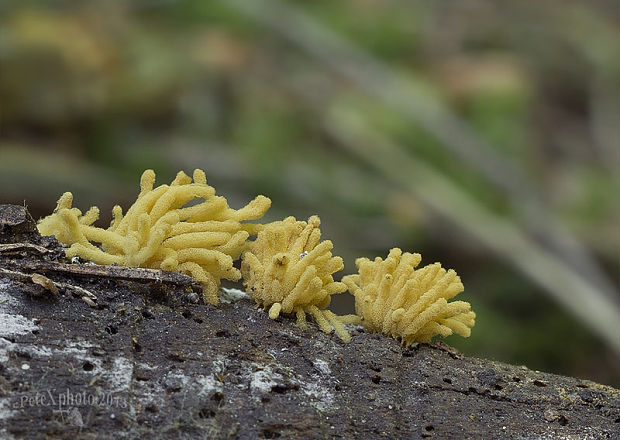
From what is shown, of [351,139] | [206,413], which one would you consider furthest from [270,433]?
[351,139]

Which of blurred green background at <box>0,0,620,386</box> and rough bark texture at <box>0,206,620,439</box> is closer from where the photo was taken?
rough bark texture at <box>0,206,620,439</box>

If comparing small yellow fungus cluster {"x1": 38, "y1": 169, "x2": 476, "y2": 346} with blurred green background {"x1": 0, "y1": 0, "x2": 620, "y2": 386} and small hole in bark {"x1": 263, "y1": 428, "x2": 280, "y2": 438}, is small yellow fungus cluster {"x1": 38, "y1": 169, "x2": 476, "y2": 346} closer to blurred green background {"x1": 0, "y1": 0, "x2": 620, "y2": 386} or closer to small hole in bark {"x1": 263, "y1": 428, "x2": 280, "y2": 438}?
small hole in bark {"x1": 263, "y1": 428, "x2": 280, "y2": 438}

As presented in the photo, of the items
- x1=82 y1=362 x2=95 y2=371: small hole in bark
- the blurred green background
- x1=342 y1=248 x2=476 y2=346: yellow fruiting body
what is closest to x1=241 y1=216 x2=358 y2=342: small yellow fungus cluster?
x1=342 y1=248 x2=476 y2=346: yellow fruiting body

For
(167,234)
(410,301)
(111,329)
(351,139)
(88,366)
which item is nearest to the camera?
(88,366)

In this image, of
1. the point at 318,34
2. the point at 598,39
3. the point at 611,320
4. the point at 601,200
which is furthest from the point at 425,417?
the point at 598,39

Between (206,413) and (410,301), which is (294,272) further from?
(206,413)

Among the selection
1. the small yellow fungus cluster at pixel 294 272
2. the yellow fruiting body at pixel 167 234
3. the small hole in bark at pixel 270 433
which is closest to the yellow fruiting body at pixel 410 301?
the small yellow fungus cluster at pixel 294 272
